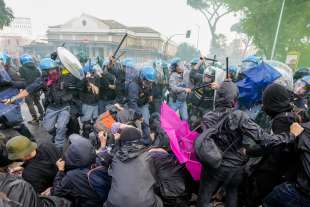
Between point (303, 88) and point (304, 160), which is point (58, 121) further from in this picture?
point (303, 88)

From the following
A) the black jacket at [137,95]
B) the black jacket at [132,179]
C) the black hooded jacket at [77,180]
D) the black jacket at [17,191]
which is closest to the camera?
the black jacket at [17,191]

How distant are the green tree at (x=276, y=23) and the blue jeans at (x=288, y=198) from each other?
16.9 m

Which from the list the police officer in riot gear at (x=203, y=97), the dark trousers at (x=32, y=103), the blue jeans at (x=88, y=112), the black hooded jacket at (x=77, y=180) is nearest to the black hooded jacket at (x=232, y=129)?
the black hooded jacket at (x=77, y=180)

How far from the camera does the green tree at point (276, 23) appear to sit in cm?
1723

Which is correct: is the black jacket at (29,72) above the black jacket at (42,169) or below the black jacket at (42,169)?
above

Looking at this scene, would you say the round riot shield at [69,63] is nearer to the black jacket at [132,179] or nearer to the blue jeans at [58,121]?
the blue jeans at [58,121]

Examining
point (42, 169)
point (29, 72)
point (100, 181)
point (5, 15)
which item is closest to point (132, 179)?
point (100, 181)

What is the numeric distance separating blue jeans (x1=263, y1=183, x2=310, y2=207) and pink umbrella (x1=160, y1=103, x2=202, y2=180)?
0.88 m

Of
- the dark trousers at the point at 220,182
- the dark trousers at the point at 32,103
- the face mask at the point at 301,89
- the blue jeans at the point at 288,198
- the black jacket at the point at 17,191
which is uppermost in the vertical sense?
the face mask at the point at 301,89

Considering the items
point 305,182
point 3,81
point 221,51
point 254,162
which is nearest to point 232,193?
point 254,162

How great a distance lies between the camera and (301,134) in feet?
7.57

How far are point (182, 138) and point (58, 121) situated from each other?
287cm

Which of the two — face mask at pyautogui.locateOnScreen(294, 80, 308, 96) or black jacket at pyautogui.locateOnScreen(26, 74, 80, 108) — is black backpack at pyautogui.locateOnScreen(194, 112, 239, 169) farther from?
black jacket at pyautogui.locateOnScreen(26, 74, 80, 108)

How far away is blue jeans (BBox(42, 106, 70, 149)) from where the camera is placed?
505 cm
